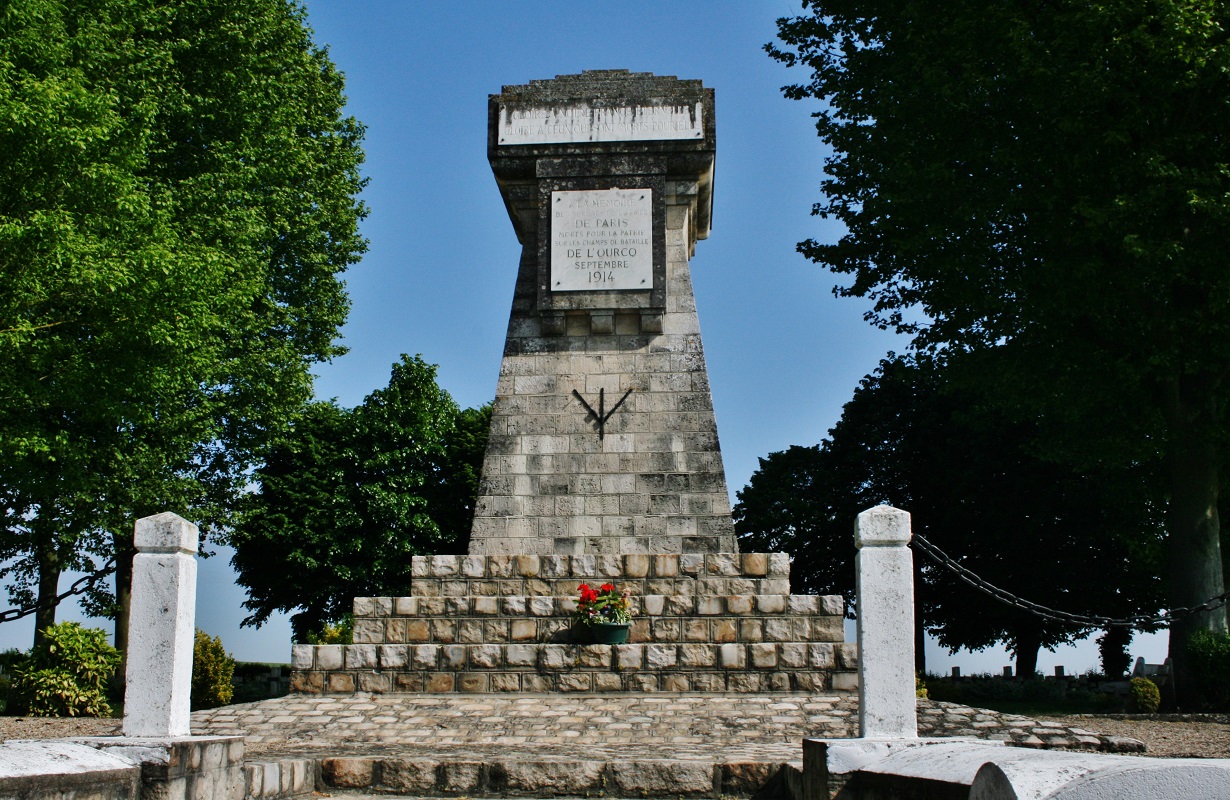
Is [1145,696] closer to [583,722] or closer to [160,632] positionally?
[583,722]

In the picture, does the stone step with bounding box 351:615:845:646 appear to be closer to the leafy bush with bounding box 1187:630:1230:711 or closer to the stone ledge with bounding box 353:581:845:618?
the stone ledge with bounding box 353:581:845:618

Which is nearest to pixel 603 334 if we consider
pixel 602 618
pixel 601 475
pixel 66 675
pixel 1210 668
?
pixel 601 475

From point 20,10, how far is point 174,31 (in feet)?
16.3

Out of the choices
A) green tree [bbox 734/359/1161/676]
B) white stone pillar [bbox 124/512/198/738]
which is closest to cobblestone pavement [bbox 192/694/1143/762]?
white stone pillar [bbox 124/512/198/738]

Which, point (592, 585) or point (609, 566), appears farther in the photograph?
point (609, 566)

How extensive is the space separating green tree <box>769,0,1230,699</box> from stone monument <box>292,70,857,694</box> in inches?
136

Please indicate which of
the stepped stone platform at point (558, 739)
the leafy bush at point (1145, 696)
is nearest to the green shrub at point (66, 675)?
the stepped stone platform at point (558, 739)

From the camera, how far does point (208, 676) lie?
15.8m

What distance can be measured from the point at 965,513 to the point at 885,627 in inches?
804

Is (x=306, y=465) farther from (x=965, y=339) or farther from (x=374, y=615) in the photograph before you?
(x=965, y=339)

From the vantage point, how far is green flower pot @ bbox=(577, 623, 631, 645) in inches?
443

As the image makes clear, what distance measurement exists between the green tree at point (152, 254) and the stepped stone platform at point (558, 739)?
6063 mm

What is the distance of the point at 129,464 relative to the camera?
16.8 meters

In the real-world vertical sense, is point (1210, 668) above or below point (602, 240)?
below
